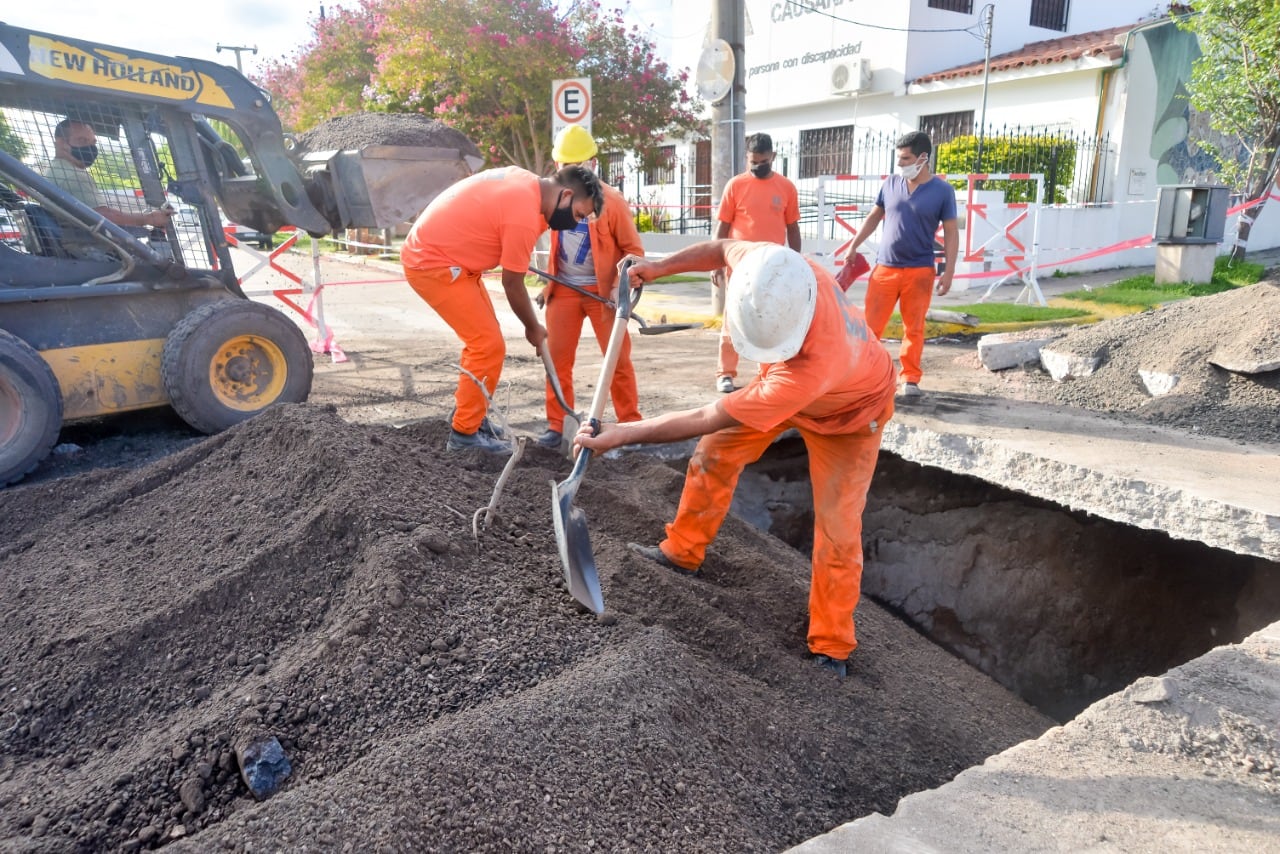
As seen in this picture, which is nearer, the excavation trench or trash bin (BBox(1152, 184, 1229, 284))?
the excavation trench

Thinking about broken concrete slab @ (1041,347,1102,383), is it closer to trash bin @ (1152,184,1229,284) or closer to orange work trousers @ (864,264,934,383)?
orange work trousers @ (864,264,934,383)

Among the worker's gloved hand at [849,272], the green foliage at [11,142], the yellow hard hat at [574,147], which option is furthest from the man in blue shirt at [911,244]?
the green foliage at [11,142]

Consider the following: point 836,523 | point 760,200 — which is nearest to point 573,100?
point 760,200

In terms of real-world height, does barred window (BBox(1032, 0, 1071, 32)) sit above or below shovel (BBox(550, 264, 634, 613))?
above

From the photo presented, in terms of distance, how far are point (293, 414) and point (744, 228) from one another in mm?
3310

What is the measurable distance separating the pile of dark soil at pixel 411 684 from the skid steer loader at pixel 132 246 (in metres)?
1.06

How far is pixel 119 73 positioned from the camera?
16.2 feet

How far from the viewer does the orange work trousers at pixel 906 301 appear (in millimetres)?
5543

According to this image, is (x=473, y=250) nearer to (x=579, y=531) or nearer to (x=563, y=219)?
(x=563, y=219)

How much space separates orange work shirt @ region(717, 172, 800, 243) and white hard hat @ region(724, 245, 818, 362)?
11.3ft

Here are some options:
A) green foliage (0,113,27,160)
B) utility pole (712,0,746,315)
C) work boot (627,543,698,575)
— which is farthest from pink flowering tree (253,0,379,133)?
work boot (627,543,698,575)

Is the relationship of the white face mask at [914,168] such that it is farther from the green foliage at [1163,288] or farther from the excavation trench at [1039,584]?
the green foliage at [1163,288]

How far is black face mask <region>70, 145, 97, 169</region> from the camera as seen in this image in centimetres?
497

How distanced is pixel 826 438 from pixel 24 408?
4.07 meters
